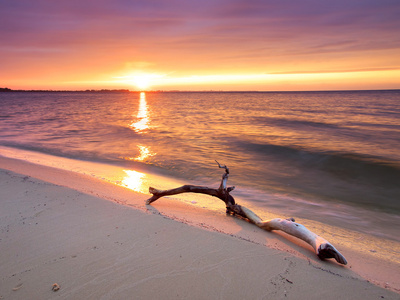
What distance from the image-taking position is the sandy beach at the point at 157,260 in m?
2.66

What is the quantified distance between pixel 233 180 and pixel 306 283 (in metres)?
5.96

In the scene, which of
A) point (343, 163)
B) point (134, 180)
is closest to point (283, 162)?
point (343, 163)

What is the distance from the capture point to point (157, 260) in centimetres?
309

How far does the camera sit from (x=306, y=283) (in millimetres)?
2814

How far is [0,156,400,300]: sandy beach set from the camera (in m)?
2.66

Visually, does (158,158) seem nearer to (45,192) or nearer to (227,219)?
(45,192)

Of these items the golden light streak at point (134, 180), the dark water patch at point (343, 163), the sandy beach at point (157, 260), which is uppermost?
the sandy beach at point (157, 260)

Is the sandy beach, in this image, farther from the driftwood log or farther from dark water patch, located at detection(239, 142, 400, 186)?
dark water patch, located at detection(239, 142, 400, 186)

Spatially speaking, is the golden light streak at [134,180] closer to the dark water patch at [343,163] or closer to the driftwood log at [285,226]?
the driftwood log at [285,226]

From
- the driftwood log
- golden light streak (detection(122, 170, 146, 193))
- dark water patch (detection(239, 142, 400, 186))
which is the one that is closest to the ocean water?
dark water patch (detection(239, 142, 400, 186))

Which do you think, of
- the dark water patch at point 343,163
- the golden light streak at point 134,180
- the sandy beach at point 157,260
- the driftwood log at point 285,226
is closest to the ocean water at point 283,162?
the dark water patch at point 343,163

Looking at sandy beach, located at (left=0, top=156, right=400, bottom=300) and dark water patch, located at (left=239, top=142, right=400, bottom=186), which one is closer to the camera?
sandy beach, located at (left=0, top=156, right=400, bottom=300)

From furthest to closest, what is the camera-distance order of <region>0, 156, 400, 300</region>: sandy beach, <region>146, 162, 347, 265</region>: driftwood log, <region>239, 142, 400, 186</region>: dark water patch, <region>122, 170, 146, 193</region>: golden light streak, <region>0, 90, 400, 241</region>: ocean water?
1. <region>239, 142, 400, 186</region>: dark water patch
2. <region>122, 170, 146, 193</region>: golden light streak
3. <region>0, 90, 400, 241</region>: ocean water
4. <region>146, 162, 347, 265</region>: driftwood log
5. <region>0, 156, 400, 300</region>: sandy beach

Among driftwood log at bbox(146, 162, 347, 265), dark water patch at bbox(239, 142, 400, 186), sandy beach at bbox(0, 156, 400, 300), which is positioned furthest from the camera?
dark water patch at bbox(239, 142, 400, 186)
